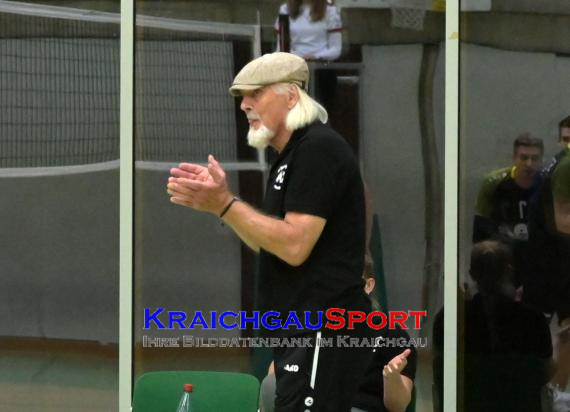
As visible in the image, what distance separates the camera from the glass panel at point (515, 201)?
5.39 metres

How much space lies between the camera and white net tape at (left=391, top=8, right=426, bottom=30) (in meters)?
5.42

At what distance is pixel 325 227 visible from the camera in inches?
143

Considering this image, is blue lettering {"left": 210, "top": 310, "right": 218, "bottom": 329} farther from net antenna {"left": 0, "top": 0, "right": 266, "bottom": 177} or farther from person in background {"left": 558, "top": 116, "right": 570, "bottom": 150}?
person in background {"left": 558, "top": 116, "right": 570, "bottom": 150}

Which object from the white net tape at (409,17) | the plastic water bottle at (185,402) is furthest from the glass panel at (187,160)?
the plastic water bottle at (185,402)

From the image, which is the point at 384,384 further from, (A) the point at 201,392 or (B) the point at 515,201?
(B) the point at 515,201

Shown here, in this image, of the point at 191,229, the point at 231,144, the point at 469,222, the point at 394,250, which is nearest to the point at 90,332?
the point at 191,229

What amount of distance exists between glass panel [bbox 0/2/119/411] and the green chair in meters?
1.11

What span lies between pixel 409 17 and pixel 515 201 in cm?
93

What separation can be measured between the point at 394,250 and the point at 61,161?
5.11ft

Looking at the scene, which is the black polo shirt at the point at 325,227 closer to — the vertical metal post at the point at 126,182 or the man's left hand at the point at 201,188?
the man's left hand at the point at 201,188

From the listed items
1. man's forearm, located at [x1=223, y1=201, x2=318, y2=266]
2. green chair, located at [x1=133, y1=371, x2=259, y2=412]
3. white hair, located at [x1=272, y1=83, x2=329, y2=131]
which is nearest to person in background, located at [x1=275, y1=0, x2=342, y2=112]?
green chair, located at [x1=133, y1=371, x2=259, y2=412]

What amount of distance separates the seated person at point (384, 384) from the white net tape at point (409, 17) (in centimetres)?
129

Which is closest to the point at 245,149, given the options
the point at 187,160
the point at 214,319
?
the point at 187,160

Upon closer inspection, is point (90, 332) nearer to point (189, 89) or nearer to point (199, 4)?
point (189, 89)
